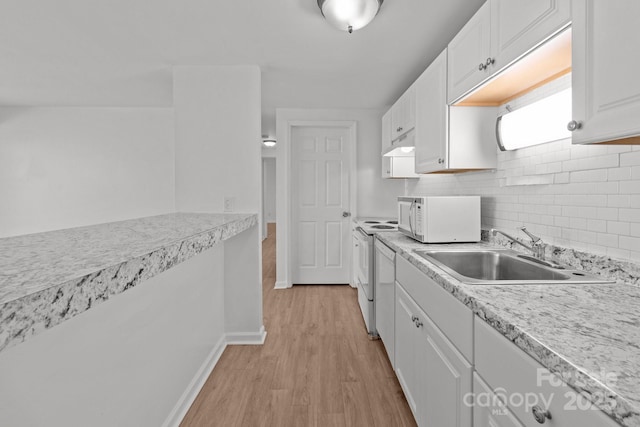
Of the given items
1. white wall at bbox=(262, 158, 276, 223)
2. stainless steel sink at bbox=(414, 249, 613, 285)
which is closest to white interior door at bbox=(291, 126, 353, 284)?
stainless steel sink at bbox=(414, 249, 613, 285)

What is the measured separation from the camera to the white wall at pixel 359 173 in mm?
3920

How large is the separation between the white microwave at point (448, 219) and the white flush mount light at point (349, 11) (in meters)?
1.08

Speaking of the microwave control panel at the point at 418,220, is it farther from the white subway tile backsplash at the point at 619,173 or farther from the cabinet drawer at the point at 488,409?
the cabinet drawer at the point at 488,409

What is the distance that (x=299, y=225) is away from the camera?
13.7 feet

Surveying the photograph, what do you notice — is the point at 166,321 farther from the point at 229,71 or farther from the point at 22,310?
the point at 229,71

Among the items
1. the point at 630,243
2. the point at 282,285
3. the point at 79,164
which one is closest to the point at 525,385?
the point at 630,243

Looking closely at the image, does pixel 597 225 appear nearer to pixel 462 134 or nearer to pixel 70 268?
pixel 462 134

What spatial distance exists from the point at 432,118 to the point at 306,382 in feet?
6.46

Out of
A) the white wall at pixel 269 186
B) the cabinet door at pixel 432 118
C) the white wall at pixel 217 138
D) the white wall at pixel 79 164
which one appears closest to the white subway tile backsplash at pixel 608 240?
the cabinet door at pixel 432 118

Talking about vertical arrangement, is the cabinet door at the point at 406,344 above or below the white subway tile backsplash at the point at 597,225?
below

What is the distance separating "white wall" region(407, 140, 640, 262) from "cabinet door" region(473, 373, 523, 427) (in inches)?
30.0

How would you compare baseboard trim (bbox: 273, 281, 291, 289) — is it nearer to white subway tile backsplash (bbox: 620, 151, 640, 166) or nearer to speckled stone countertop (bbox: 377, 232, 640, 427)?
speckled stone countertop (bbox: 377, 232, 640, 427)

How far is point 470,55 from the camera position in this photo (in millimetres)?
1620

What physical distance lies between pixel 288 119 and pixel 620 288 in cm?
356
